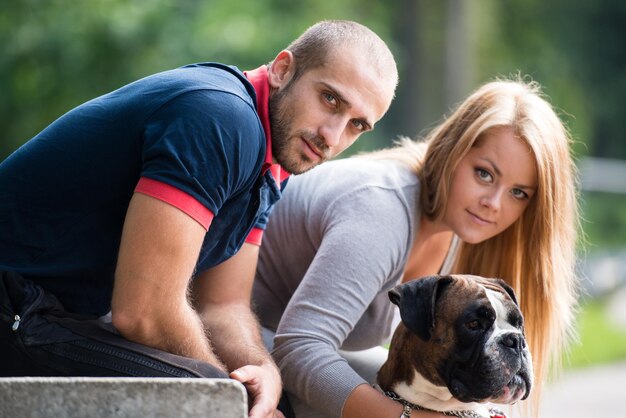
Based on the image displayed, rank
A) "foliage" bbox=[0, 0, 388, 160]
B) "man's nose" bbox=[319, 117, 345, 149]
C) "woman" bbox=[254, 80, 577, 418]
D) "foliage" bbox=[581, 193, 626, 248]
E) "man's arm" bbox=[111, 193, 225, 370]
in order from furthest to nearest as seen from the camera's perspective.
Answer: "foliage" bbox=[581, 193, 626, 248] < "foliage" bbox=[0, 0, 388, 160] < "woman" bbox=[254, 80, 577, 418] < "man's nose" bbox=[319, 117, 345, 149] < "man's arm" bbox=[111, 193, 225, 370]

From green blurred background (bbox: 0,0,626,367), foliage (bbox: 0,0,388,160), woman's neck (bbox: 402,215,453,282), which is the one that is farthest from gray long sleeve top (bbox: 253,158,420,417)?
foliage (bbox: 0,0,388,160)

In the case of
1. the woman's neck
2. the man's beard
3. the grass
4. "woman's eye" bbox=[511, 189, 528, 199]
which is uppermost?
"woman's eye" bbox=[511, 189, 528, 199]

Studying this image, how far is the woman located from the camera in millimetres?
3336

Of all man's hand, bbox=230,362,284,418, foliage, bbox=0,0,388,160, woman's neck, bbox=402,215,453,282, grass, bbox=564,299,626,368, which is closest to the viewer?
man's hand, bbox=230,362,284,418

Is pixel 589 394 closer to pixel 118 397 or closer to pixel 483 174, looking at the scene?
pixel 483 174

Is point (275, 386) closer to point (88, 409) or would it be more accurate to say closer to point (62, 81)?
point (88, 409)

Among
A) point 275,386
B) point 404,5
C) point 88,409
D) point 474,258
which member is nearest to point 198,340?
point 275,386

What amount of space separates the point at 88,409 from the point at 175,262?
1.56ft

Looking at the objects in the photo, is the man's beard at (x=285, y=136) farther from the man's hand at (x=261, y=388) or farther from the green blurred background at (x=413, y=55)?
the green blurred background at (x=413, y=55)

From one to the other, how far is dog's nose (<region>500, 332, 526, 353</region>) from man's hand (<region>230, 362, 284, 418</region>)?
2.48 ft

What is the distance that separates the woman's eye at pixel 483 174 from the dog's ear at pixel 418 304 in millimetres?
636

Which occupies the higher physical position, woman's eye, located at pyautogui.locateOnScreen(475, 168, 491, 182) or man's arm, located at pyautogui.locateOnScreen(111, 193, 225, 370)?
woman's eye, located at pyautogui.locateOnScreen(475, 168, 491, 182)

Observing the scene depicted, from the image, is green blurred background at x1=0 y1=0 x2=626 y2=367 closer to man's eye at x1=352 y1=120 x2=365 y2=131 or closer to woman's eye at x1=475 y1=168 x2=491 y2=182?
woman's eye at x1=475 y1=168 x2=491 y2=182

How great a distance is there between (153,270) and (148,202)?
7.5 inches
